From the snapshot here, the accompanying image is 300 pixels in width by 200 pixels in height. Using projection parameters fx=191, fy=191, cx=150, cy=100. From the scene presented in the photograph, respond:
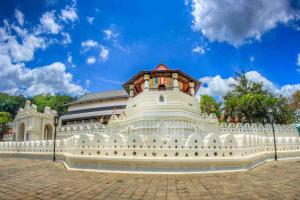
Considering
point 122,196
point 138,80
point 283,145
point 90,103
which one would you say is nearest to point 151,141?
point 122,196

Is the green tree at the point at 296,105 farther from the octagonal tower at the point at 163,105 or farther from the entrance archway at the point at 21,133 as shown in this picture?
the entrance archway at the point at 21,133

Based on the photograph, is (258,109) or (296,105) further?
(296,105)

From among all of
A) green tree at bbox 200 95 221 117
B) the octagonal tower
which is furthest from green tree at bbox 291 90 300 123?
the octagonal tower

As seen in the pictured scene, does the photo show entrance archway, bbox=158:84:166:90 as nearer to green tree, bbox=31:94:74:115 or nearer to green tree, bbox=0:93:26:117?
green tree, bbox=31:94:74:115

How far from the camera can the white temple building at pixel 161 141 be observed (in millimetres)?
8289

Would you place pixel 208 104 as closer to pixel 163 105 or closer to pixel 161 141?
pixel 163 105

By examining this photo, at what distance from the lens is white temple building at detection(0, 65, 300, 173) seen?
829 cm

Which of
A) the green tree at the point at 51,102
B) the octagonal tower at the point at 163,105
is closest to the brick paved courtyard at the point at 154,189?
the octagonal tower at the point at 163,105

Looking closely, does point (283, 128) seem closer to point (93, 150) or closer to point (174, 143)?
point (174, 143)

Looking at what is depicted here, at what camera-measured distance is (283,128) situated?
20.1 metres

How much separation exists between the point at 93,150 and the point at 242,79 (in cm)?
3344

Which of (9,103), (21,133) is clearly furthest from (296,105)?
(9,103)

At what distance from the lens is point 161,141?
337 inches

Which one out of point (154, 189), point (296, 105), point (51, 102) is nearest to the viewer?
point (154, 189)
